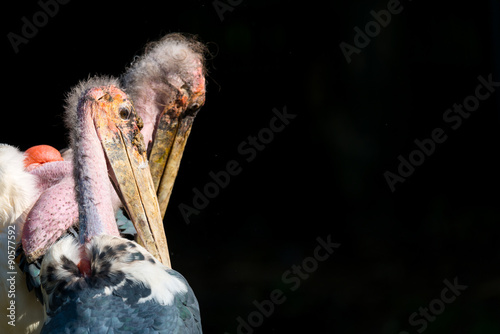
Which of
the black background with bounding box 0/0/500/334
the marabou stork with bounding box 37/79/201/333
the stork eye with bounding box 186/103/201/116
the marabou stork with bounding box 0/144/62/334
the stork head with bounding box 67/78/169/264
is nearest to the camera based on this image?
the marabou stork with bounding box 37/79/201/333

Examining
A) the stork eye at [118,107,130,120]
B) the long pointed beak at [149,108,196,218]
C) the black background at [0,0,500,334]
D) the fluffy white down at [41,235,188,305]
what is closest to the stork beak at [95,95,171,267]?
the stork eye at [118,107,130,120]

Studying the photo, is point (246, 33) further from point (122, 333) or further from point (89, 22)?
point (122, 333)

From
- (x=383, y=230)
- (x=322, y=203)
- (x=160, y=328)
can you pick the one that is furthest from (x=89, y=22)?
(x=160, y=328)

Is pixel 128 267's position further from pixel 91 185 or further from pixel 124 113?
pixel 124 113

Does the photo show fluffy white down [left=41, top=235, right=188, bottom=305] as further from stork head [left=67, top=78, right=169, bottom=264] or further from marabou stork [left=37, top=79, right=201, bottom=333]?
stork head [left=67, top=78, right=169, bottom=264]

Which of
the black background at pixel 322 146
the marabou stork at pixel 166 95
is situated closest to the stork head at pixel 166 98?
the marabou stork at pixel 166 95

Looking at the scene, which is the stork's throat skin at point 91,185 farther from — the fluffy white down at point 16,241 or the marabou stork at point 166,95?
the marabou stork at point 166,95
